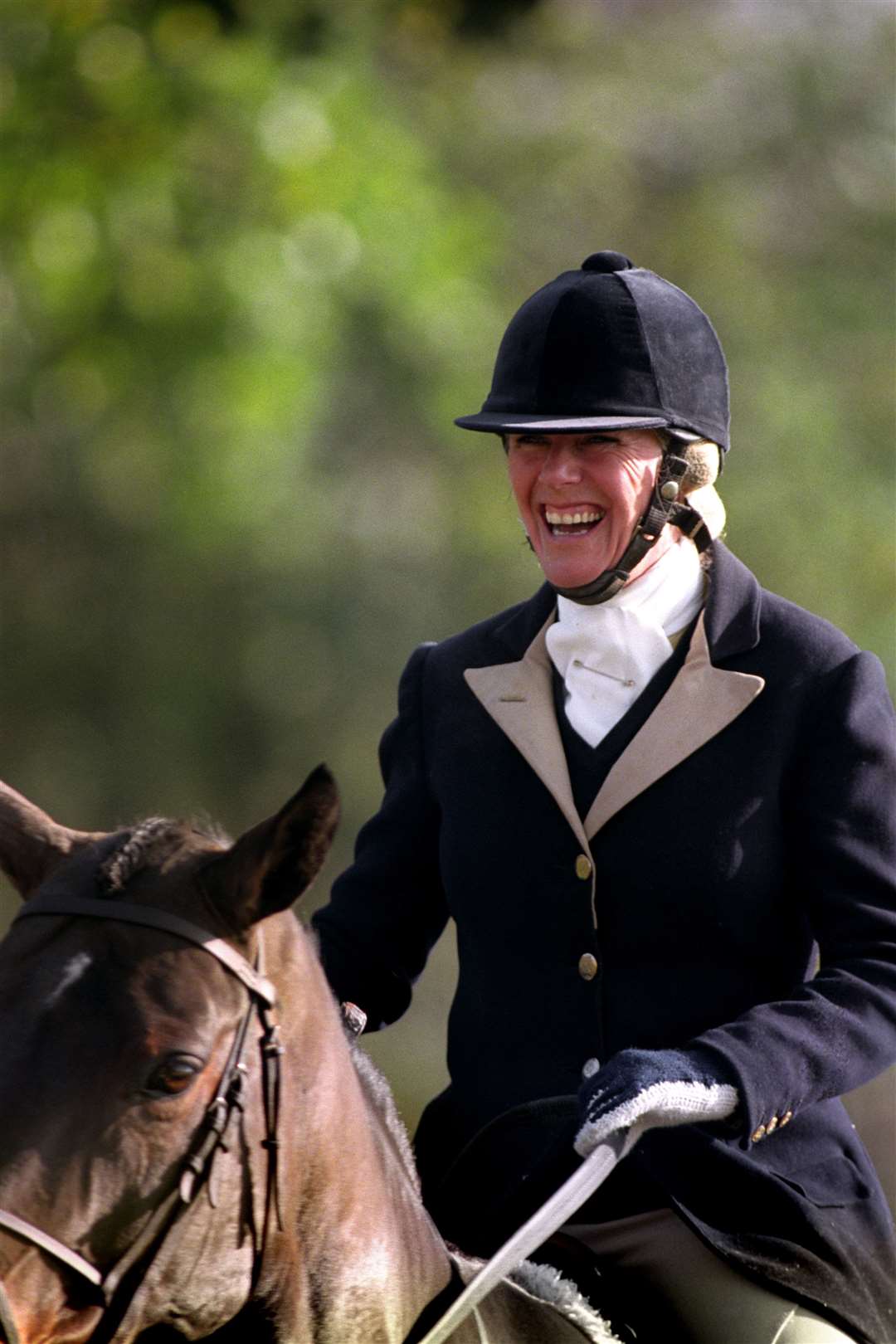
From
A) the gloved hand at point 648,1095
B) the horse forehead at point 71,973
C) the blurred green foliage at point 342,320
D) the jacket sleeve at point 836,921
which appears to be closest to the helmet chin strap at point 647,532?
the jacket sleeve at point 836,921

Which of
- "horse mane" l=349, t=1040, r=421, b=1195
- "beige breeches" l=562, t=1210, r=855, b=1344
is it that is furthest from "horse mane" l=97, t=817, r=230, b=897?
"beige breeches" l=562, t=1210, r=855, b=1344

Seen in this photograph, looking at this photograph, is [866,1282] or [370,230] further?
[370,230]

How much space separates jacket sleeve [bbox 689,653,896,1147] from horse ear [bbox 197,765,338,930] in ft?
2.27

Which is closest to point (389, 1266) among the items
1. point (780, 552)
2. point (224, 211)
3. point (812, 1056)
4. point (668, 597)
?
point (812, 1056)

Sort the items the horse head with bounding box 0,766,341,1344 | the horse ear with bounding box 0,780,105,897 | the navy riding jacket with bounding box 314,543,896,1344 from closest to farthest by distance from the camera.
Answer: the horse head with bounding box 0,766,341,1344 < the horse ear with bounding box 0,780,105,897 < the navy riding jacket with bounding box 314,543,896,1344

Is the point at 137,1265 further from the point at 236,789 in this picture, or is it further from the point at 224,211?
the point at 236,789

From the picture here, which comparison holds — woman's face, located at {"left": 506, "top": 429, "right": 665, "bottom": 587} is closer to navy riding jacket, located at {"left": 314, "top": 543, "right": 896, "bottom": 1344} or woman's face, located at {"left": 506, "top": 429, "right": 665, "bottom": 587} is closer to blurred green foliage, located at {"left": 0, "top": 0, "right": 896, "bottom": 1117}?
navy riding jacket, located at {"left": 314, "top": 543, "right": 896, "bottom": 1344}

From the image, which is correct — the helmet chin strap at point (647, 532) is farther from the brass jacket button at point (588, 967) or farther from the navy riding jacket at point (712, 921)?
the brass jacket button at point (588, 967)

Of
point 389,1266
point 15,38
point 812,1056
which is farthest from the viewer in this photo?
point 15,38

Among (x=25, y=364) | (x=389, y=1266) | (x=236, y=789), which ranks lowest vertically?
(x=236, y=789)

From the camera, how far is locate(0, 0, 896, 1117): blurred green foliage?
318 inches

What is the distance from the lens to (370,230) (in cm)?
885

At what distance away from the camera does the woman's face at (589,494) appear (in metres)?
3.21

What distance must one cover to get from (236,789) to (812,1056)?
31.7 ft
